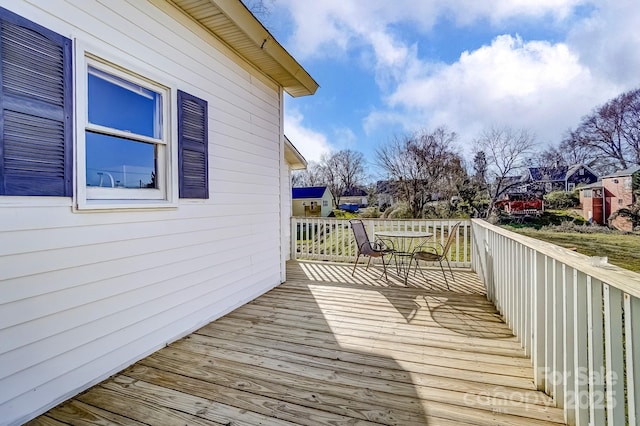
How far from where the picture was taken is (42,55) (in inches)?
68.9

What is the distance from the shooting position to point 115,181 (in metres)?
2.36

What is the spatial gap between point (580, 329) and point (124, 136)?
3.30m

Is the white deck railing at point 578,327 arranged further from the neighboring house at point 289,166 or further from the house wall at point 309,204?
the house wall at point 309,204

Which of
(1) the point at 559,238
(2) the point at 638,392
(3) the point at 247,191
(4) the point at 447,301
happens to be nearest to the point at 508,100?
(1) the point at 559,238

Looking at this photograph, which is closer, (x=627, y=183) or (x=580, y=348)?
(x=580, y=348)

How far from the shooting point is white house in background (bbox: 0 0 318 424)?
1.67 meters

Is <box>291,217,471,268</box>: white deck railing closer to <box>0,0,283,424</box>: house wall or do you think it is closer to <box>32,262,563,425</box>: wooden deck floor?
<box>32,262,563,425</box>: wooden deck floor

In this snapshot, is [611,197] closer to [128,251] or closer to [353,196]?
[353,196]

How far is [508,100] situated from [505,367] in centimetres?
1508

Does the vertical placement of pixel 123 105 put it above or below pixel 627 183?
below

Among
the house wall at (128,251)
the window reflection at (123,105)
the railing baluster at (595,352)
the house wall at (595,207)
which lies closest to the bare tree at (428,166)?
the house wall at (595,207)

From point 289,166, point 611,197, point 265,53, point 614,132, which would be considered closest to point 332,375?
point 265,53

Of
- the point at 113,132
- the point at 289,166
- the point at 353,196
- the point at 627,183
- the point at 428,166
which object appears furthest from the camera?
the point at 353,196

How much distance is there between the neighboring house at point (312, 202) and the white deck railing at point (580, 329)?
24288mm
